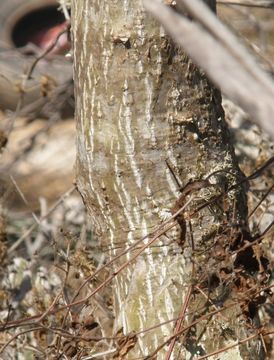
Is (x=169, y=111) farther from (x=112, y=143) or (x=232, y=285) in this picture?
(x=232, y=285)

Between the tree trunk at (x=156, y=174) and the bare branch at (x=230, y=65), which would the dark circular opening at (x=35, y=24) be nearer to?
the tree trunk at (x=156, y=174)

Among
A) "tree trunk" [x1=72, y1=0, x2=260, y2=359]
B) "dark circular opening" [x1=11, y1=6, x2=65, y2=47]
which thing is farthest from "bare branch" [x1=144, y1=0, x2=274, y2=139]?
"dark circular opening" [x1=11, y1=6, x2=65, y2=47]

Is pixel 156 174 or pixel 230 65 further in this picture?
pixel 156 174

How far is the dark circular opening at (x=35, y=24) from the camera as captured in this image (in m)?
8.60

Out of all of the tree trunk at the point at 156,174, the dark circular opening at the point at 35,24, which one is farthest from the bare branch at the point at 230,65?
the dark circular opening at the point at 35,24

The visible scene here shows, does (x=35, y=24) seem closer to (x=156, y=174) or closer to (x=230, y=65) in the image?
(x=156, y=174)

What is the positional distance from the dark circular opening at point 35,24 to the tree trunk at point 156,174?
544 centimetres

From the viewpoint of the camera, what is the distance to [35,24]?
876 cm

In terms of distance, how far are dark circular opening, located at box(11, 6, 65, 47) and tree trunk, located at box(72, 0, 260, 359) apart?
17.9ft

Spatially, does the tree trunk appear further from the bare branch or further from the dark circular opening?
the dark circular opening

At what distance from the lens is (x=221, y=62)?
137cm

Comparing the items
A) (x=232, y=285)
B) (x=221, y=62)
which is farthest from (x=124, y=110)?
(x=221, y=62)

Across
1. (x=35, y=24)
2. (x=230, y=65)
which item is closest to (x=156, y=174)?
(x=230, y=65)

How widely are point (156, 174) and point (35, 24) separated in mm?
5828
